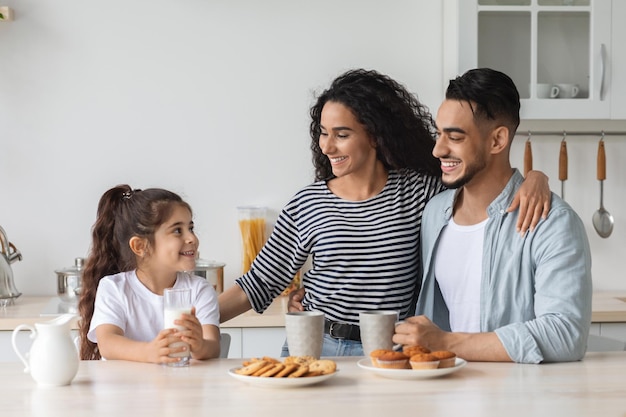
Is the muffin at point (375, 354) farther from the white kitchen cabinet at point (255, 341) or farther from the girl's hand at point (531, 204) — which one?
the white kitchen cabinet at point (255, 341)

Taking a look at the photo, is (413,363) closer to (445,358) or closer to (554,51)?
(445,358)

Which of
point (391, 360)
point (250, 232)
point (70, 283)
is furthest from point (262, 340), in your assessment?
point (391, 360)

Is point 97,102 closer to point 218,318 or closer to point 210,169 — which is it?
point 210,169

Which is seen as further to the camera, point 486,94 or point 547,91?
point 547,91

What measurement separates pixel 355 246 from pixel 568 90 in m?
1.44

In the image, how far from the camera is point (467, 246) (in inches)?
87.5

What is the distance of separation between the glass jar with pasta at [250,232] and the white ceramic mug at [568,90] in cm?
119

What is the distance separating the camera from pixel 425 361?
1.76 metres

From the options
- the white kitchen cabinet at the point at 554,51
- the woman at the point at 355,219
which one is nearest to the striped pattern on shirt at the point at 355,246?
the woman at the point at 355,219

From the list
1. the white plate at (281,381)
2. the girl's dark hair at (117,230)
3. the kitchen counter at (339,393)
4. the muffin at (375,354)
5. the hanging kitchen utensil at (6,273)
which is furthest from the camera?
the hanging kitchen utensil at (6,273)

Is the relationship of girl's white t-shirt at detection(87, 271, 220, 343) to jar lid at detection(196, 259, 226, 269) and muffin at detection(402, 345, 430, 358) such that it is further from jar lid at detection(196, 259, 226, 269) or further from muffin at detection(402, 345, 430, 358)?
jar lid at detection(196, 259, 226, 269)

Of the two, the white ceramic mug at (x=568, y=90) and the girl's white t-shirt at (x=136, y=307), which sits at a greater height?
the white ceramic mug at (x=568, y=90)

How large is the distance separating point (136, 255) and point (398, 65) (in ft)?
5.61

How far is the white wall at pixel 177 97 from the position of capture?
3627mm
